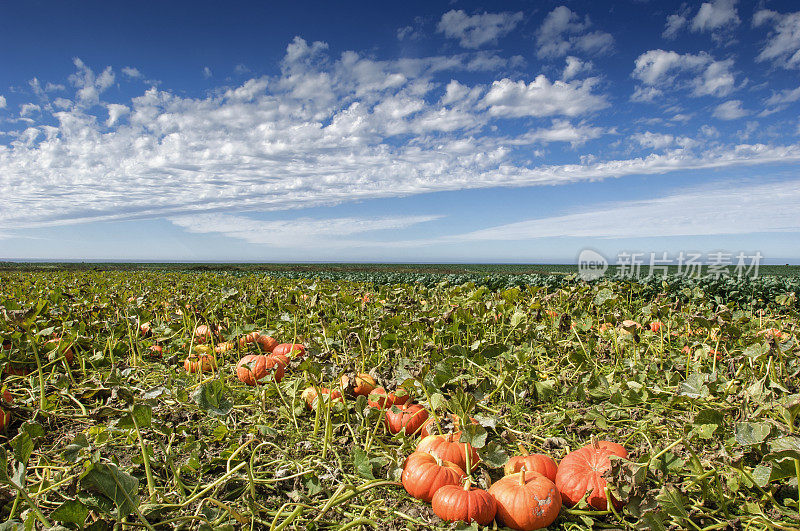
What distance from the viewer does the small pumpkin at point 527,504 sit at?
216cm

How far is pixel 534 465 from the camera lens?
2512 millimetres

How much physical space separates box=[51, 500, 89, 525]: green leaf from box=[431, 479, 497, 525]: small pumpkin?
1442mm

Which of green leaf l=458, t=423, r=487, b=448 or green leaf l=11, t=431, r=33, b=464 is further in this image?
green leaf l=458, t=423, r=487, b=448

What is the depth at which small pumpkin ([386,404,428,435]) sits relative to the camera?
3.13 meters

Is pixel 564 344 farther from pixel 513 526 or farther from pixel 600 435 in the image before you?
pixel 513 526

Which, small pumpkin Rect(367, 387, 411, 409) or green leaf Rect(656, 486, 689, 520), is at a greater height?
small pumpkin Rect(367, 387, 411, 409)

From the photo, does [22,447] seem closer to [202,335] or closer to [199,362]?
[199,362]

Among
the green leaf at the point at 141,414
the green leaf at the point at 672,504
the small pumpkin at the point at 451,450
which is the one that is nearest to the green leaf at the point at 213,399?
the green leaf at the point at 141,414

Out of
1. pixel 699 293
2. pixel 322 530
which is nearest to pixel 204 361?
pixel 322 530

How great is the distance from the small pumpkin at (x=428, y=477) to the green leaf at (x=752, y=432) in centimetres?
125

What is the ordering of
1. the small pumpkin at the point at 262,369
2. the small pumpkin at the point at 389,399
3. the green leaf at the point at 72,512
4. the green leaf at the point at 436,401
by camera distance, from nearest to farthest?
the green leaf at the point at 72,512
the green leaf at the point at 436,401
the small pumpkin at the point at 389,399
the small pumpkin at the point at 262,369

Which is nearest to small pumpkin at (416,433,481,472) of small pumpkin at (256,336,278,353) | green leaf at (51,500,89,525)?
green leaf at (51,500,89,525)

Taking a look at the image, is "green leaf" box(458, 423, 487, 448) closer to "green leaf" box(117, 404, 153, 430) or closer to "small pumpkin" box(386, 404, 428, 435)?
"small pumpkin" box(386, 404, 428, 435)

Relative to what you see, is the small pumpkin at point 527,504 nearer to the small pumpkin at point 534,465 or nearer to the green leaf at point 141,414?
the small pumpkin at point 534,465
